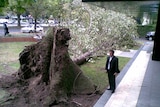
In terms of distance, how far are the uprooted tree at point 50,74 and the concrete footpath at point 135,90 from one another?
1.07m

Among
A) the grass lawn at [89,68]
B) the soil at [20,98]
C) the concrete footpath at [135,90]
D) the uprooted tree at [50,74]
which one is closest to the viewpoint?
the concrete footpath at [135,90]

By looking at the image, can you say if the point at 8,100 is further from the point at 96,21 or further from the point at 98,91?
the point at 96,21

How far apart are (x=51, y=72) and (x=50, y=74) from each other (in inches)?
5.3

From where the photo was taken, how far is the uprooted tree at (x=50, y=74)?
6991 millimetres

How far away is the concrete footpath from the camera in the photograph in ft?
22.0

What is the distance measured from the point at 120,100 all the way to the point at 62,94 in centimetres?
197

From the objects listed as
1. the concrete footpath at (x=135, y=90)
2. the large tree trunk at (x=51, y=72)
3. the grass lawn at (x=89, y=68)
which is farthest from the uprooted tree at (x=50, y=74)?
the grass lawn at (x=89, y=68)

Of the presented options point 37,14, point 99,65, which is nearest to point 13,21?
point 37,14

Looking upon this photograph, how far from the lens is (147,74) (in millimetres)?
10688

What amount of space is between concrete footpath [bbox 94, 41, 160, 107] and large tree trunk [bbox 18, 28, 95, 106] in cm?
109

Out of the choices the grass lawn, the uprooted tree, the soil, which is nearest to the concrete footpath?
the soil

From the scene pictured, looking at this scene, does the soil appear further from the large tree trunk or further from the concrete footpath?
the concrete footpath

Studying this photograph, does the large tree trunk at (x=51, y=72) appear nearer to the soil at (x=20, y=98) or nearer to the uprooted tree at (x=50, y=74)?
the uprooted tree at (x=50, y=74)

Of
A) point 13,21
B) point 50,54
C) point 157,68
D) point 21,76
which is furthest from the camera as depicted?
point 13,21
